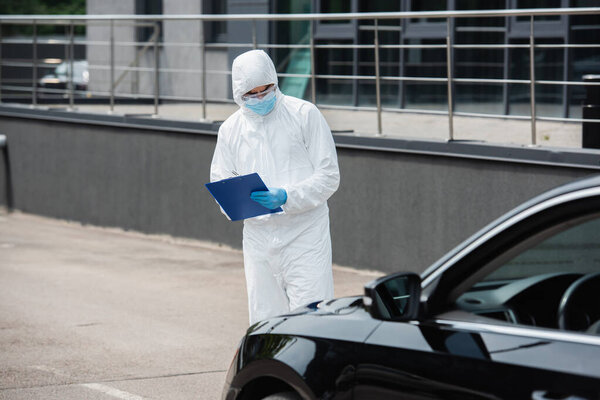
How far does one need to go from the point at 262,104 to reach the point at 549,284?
2.70m

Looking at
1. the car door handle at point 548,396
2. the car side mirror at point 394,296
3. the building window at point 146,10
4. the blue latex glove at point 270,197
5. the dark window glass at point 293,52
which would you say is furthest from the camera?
the building window at point 146,10

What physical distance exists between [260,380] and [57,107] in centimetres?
1261

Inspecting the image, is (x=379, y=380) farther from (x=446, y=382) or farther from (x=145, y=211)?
(x=145, y=211)

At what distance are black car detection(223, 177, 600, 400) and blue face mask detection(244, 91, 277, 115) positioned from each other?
7.11ft

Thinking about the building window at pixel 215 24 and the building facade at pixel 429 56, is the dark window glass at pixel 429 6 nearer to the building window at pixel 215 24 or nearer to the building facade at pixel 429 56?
the building facade at pixel 429 56

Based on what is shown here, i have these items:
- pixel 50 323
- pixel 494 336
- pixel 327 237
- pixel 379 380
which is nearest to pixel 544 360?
pixel 494 336

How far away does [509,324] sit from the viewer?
3.27m

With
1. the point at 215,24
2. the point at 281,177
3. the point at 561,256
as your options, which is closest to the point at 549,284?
the point at 561,256

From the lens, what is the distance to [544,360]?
3037mm

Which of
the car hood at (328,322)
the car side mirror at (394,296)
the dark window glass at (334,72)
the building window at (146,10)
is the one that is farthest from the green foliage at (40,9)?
the car side mirror at (394,296)

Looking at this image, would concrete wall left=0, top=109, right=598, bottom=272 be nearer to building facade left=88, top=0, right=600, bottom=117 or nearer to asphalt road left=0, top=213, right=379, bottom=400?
asphalt road left=0, top=213, right=379, bottom=400

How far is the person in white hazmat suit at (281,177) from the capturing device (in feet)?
18.9

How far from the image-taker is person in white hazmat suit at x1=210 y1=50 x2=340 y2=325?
18.9 ft

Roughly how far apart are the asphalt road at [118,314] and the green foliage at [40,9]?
148 feet
